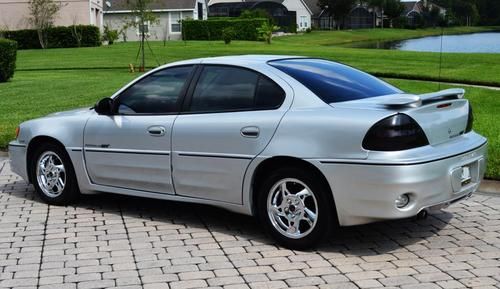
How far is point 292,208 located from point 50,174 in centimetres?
291

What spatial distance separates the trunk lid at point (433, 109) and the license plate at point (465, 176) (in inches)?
10.7

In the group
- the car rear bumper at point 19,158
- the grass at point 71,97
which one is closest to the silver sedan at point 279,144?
the car rear bumper at point 19,158

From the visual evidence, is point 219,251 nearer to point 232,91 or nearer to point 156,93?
point 232,91

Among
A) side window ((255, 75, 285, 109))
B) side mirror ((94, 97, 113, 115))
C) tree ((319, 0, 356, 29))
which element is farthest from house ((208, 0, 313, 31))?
side window ((255, 75, 285, 109))

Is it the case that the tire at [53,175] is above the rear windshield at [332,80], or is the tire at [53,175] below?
below

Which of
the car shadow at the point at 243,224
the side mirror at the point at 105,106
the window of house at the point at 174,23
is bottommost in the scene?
the car shadow at the point at 243,224

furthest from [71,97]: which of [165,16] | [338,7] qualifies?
[338,7]

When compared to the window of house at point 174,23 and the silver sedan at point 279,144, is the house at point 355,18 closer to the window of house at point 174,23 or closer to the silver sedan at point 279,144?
the window of house at point 174,23

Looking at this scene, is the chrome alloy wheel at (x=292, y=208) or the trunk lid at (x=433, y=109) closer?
the trunk lid at (x=433, y=109)

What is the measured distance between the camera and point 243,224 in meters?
6.11

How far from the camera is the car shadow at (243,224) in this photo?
5406 millimetres

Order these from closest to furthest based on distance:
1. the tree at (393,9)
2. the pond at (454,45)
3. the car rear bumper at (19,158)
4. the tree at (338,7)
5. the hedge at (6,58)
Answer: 1. the car rear bumper at (19,158)
2. the hedge at (6,58)
3. the pond at (454,45)
4. the tree at (338,7)
5. the tree at (393,9)

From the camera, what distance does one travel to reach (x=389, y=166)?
470 centimetres

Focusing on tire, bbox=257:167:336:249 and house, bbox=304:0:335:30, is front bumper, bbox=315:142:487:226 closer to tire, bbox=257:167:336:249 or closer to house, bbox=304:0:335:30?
tire, bbox=257:167:336:249
